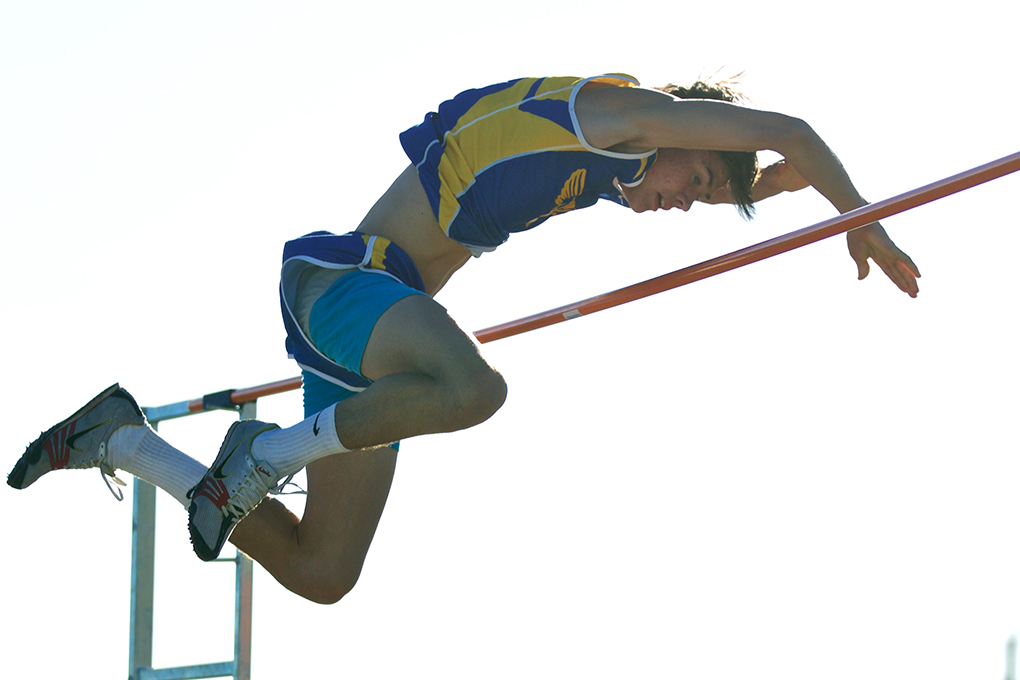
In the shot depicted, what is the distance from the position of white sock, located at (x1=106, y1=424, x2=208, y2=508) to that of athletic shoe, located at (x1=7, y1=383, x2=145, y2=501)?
2 cm

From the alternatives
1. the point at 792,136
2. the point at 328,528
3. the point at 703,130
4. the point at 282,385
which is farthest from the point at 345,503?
the point at 792,136

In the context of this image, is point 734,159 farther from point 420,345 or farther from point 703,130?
point 420,345

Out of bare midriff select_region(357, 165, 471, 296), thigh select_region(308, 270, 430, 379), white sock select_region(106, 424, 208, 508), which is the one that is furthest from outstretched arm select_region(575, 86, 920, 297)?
white sock select_region(106, 424, 208, 508)

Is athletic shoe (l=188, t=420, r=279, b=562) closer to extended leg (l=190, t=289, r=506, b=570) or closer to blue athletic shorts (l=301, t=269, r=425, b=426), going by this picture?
extended leg (l=190, t=289, r=506, b=570)

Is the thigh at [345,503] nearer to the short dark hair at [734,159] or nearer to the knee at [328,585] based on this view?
the knee at [328,585]

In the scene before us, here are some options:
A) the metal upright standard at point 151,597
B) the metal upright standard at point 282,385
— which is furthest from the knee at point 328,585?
the metal upright standard at point 151,597

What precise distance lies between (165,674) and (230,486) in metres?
1.75

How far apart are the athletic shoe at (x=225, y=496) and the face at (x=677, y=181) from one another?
3.19 feet

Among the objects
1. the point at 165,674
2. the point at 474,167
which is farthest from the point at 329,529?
the point at 165,674

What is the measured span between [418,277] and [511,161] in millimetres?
334

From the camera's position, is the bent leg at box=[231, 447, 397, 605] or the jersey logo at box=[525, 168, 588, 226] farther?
the bent leg at box=[231, 447, 397, 605]

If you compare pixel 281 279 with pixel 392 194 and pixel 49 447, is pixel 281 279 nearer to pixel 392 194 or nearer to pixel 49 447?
Result: pixel 392 194

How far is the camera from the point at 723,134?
7.60 feet

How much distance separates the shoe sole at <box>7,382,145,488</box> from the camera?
2721 mm
